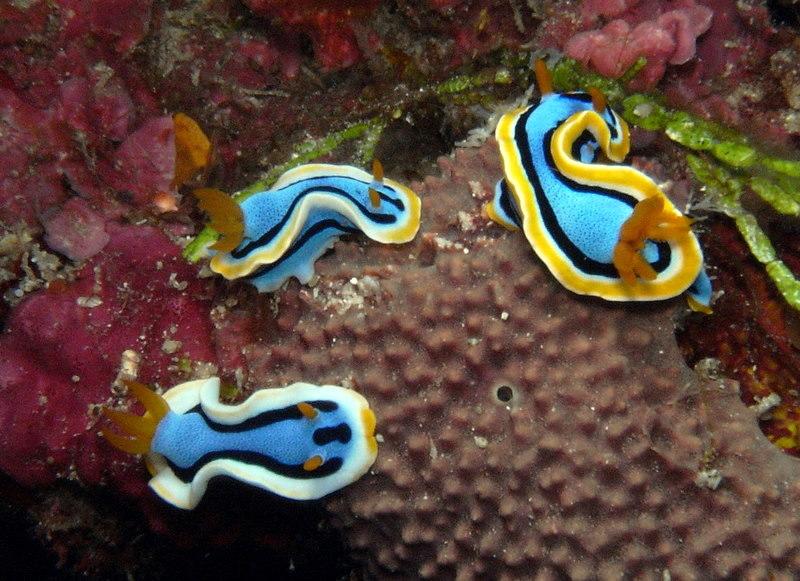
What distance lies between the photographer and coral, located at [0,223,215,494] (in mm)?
3240

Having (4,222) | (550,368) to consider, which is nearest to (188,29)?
(4,222)

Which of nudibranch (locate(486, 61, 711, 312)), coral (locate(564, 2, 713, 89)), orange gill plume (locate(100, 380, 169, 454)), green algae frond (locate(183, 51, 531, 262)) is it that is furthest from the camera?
green algae frond (locate(183, 51, 531, 262))

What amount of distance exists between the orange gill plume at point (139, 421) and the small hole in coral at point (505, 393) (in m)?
1.73

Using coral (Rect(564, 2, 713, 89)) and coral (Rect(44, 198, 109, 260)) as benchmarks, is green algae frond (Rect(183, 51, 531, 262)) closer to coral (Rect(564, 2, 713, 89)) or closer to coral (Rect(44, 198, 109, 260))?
coral (Rect(564, 2, 713, 89))

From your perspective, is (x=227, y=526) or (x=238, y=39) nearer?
(x=238, y=39)

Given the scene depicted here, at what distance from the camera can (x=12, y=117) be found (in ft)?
10.2

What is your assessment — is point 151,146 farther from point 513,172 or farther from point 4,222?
point 513,172

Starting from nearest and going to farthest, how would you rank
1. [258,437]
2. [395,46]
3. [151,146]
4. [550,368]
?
1. [550,368]
2. [258,437]
3. [151,146]
4. [395,46]

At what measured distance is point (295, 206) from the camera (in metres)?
3.37

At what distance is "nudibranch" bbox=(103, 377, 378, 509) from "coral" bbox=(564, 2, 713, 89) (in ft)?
7.60

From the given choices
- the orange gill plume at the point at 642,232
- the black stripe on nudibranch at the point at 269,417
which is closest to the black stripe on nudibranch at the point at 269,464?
the black stripe on nudibranch at the point at 269,417

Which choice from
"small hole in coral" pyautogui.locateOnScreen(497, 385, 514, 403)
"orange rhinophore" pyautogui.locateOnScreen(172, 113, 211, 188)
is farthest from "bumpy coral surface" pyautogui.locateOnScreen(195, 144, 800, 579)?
"orange rhinophore" pyautogui.locateOnScreen(172, 113, 211, 188)

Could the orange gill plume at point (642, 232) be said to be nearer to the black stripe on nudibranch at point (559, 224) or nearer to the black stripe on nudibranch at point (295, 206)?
the black stripe on nudibranch at point (559, 224)

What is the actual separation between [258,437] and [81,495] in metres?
1.51
